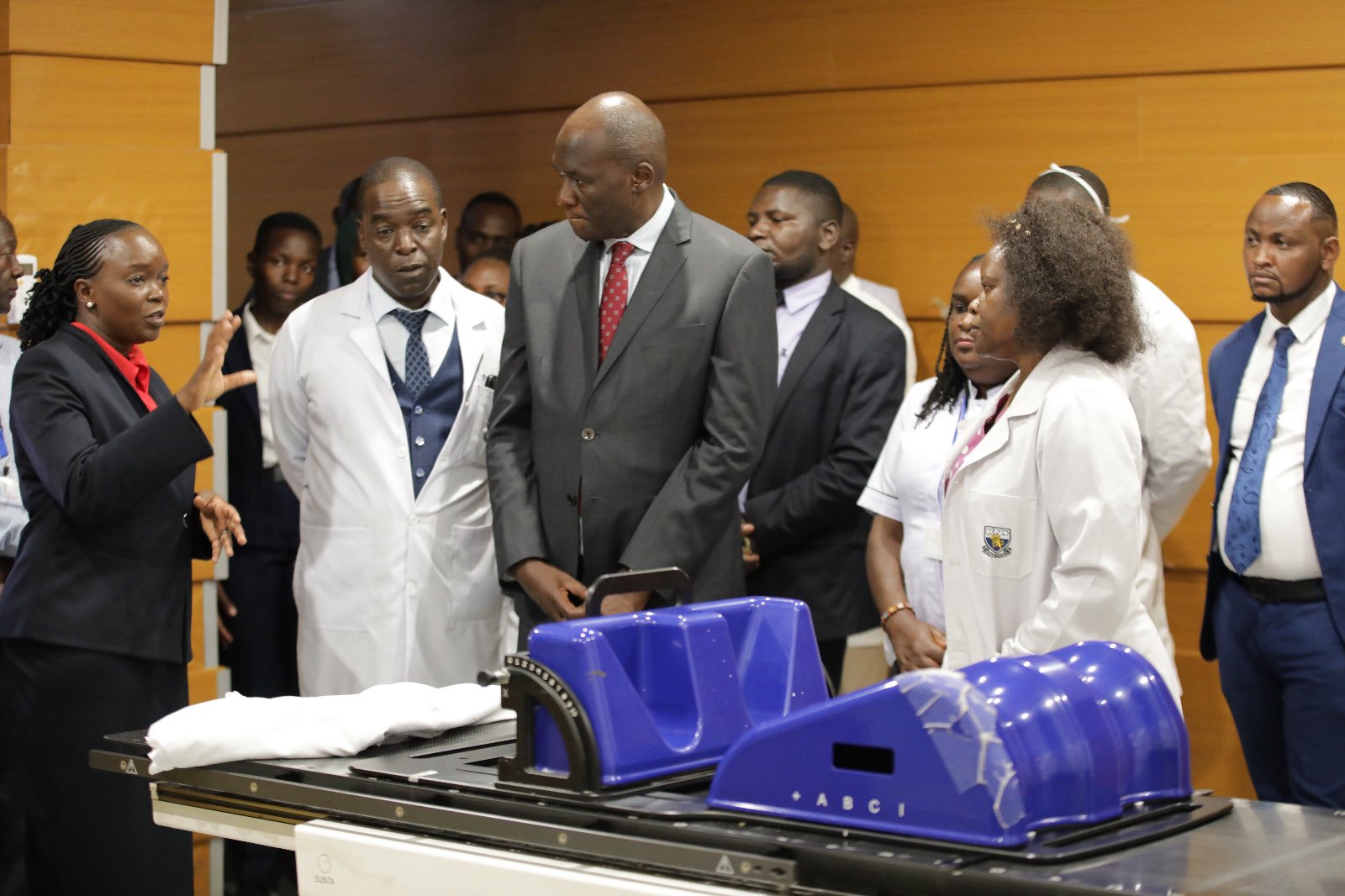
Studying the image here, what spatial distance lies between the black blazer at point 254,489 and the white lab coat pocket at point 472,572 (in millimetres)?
1134

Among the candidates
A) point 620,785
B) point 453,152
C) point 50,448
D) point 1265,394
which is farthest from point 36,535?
point 453,152

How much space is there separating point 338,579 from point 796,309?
4.98 feet

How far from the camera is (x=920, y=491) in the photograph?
3.84 meters

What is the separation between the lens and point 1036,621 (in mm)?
2676

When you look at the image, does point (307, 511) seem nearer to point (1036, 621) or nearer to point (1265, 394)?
point (1036, 621)

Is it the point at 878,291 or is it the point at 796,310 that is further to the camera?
the point at 878,291

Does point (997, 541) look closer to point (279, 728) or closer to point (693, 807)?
point (693, 807)

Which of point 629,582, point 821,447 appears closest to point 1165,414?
point 821,447

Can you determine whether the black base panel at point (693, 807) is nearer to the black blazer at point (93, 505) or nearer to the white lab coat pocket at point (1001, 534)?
the white lab coat pocket at point (1001, 534)

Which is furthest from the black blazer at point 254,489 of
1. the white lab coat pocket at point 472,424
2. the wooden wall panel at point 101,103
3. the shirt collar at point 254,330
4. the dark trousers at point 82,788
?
the dark trousers at point 82,788

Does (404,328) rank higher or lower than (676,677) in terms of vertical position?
higher

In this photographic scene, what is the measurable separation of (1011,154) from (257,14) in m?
3.46

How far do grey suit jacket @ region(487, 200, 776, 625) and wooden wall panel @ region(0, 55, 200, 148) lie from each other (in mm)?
1377

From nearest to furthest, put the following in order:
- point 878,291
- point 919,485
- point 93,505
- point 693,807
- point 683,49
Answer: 1. point 693,807
2. point 93,505
3. point 919,485
4. point 878,291
5. point 683,49
